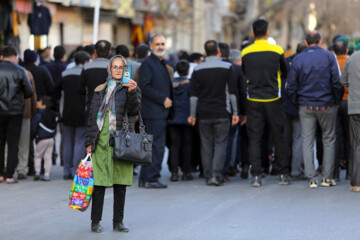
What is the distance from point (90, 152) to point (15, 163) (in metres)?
4.66

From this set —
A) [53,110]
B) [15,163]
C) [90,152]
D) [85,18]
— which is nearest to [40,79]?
[53,110]

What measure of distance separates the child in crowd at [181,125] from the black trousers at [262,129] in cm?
126

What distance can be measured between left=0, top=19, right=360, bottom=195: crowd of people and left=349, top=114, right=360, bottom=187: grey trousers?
0.01m

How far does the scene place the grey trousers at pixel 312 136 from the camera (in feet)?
41.7

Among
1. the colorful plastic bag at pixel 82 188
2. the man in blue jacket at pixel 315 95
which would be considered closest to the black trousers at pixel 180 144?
the man in blue jacket at pixel 315 95

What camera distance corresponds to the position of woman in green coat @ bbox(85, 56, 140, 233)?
9008 millimetres

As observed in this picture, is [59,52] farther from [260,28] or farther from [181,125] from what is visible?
[260,28]

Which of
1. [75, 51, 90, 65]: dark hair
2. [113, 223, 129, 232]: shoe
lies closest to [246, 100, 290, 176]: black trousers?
[75, 51, 90, 65]: dark hair

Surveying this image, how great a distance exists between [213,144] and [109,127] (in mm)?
4672

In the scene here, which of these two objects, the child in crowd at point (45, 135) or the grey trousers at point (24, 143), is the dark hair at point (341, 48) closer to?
the child in crowd at point (45, 135)

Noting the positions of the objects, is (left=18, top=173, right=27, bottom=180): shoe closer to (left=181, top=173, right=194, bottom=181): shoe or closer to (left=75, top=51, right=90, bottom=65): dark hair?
(left=75, top=51, right=90, bottom=65): dark hair

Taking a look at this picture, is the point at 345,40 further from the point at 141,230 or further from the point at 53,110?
the point at 141,230

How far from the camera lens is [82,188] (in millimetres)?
8844

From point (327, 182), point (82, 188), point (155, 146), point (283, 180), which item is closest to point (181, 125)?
point (155, 146)
